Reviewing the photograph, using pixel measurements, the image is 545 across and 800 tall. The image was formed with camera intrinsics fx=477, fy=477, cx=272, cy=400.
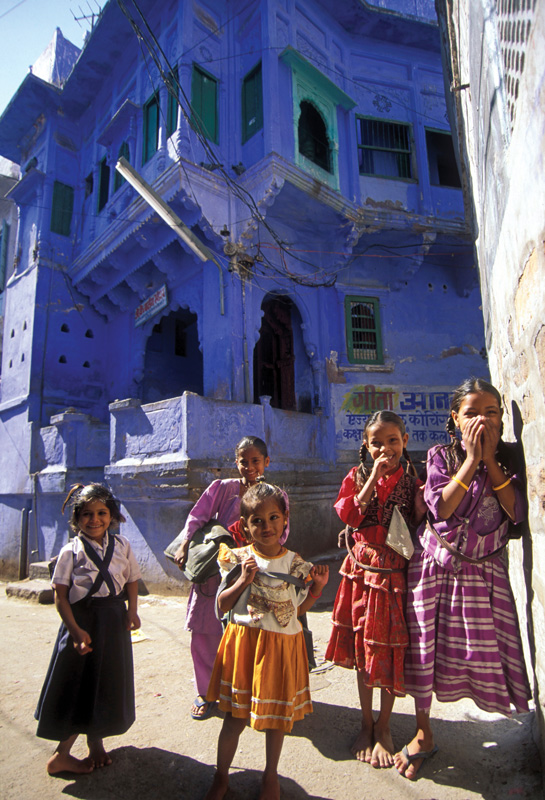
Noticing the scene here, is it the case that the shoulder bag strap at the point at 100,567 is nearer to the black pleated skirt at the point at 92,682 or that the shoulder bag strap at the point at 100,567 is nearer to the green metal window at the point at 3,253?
the black pleated skirt at the point at 92,682

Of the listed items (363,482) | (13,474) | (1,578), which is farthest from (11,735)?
(1,578)

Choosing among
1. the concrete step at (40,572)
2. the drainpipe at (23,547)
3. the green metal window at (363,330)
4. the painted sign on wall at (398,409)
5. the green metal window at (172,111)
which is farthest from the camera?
the drainpipe at (23,547)

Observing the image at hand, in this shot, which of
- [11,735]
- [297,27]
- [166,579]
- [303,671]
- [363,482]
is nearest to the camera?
[303,671]

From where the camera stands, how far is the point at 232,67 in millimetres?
8820

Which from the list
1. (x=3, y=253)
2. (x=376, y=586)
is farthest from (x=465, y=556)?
(x=3, y=253)

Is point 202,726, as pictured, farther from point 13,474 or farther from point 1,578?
point 1,578

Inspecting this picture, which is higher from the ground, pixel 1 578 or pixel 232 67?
pixel 232 67

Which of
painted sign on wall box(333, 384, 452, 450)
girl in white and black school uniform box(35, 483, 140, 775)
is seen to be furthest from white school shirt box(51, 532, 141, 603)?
painted sign on wall box(333, 384, 452, 450)

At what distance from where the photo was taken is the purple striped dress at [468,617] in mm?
1999

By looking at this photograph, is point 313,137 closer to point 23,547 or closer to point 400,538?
point 400,538

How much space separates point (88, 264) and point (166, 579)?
6960 mm

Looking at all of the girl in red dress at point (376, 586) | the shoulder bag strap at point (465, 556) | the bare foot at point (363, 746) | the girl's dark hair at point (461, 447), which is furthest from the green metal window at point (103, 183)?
the bare foot at point (363, 746)

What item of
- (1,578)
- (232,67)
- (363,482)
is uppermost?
(232,67)

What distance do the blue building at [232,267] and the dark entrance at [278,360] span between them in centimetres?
5
